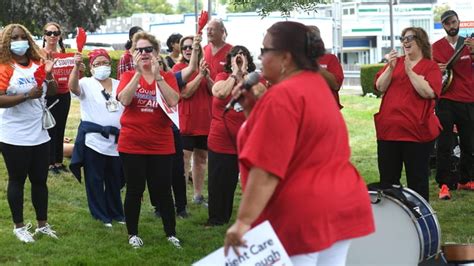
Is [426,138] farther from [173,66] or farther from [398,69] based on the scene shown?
[173,66]

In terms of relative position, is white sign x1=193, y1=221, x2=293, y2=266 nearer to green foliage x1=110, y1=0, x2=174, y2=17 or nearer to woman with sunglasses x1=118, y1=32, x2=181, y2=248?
woman with sunglasses x1=118, y1=32, x2=181, y2=248

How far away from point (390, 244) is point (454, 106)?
4.71 meters

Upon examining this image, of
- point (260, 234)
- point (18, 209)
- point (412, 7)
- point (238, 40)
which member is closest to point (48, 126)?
point (18, 209)

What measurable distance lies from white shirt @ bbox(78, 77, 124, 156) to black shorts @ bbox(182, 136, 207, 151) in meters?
1.31

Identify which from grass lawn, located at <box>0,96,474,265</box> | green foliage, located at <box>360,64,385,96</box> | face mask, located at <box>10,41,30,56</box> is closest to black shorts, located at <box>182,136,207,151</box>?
grass lawn, located at <box>0,96,474,265</box>

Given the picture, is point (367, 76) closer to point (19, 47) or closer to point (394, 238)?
point (19, 47)

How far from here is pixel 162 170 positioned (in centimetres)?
716

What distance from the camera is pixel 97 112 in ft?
26.7

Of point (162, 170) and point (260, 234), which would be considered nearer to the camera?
point (260, 234)

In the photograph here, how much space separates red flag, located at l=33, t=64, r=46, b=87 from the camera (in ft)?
23.5

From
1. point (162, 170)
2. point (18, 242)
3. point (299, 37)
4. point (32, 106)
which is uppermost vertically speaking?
point (299, 37)

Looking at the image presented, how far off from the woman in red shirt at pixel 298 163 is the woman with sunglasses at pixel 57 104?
258 inches

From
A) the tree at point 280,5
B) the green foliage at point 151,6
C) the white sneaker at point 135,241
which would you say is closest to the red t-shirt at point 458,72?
the tree at point 280,5

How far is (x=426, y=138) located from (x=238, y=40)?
38.2 meters
